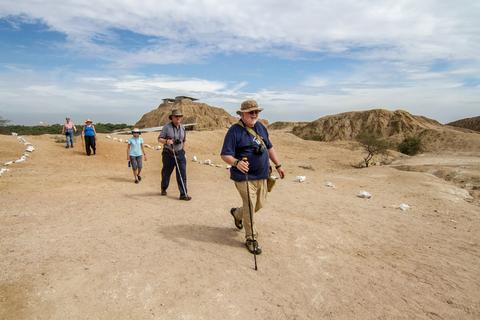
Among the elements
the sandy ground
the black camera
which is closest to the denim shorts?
the sandy ground

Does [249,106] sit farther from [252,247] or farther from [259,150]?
[252,247]

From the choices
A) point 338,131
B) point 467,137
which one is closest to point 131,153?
point 467,137

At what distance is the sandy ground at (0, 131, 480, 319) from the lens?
128 inches

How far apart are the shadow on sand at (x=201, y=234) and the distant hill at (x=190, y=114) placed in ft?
145

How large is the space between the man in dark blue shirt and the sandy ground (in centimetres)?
67

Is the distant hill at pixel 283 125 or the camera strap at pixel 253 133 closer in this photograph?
the camera strap at pixel 253 133

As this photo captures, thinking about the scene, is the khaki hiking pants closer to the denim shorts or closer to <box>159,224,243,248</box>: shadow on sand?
<box>159,224,243,248</box>: shadow on sand

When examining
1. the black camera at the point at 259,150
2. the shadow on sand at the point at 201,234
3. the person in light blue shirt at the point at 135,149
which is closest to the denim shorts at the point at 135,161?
the person in light blue shirt at the point at 135,149

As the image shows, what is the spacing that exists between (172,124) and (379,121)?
134 ft

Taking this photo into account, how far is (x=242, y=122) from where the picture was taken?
4262 millimetres

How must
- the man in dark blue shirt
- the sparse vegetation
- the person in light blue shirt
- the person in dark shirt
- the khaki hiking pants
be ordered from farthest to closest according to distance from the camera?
the sparse vegetation < the person in light blue shirt < the person in dark shirt < the khaki hiking pants < the man in dark blue shirt

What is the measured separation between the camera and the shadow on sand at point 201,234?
476 cm

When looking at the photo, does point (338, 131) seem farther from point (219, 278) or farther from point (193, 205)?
point (219, 278)

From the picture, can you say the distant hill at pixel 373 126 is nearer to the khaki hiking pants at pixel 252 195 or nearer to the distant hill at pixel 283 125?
the distant hill at pixel 283 125
